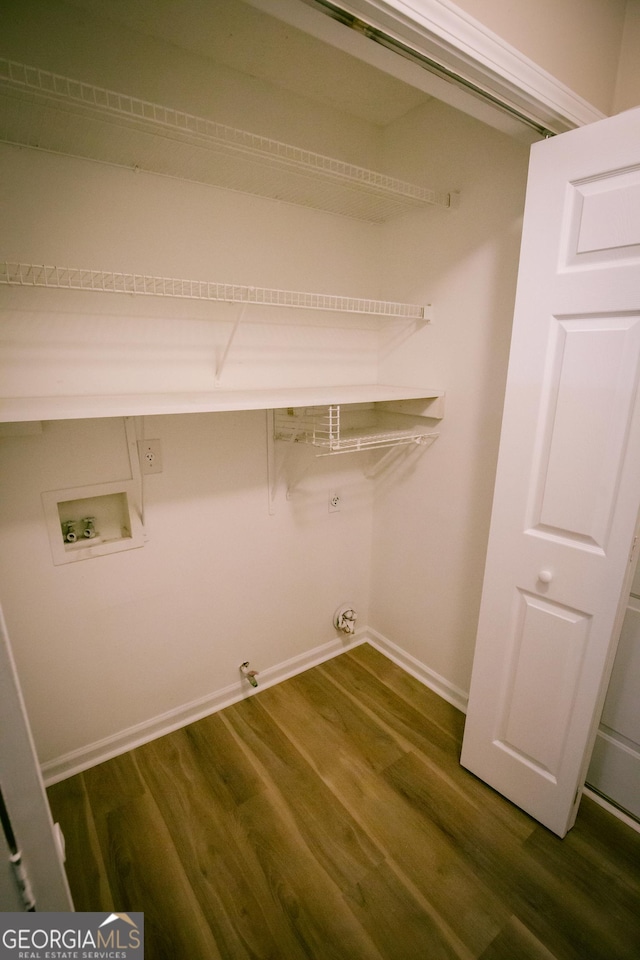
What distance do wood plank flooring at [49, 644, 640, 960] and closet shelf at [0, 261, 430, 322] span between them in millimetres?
1786

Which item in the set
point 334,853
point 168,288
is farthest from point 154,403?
point 334,853

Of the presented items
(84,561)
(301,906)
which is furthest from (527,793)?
(84,561)

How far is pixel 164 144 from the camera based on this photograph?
4.23ft

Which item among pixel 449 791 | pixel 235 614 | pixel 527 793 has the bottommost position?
pixel 449 791

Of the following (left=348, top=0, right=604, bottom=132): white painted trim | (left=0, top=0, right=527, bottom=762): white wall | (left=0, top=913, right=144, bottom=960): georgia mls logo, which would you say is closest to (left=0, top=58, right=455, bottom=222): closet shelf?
(left=0, top=0, right=527, bottom=762): white wall

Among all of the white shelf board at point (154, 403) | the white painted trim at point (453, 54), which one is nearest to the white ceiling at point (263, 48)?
the white painted trim at point (453, 54)

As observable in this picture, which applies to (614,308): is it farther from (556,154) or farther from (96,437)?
(96,437)

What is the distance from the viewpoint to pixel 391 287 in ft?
6.82

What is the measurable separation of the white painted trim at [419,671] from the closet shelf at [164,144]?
2.15m

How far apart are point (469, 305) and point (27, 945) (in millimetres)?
2105

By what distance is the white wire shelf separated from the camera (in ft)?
5.71

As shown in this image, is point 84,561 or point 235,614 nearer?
point 84,561

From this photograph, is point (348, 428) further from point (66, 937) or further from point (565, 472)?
point (66, 937)

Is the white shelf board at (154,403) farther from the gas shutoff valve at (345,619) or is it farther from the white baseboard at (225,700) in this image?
the white baseboard at (225,700)
